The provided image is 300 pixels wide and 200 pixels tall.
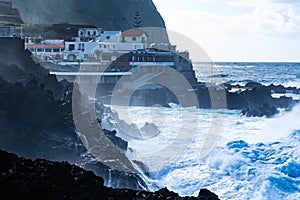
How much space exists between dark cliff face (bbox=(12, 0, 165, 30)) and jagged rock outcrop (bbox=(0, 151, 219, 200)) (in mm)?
60804

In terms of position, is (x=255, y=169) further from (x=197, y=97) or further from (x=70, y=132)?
(x=197, y=97)

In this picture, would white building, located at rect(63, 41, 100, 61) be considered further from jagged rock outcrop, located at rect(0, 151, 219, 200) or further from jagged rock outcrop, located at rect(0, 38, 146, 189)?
jagged rock outcrop, located at rect(0, 151, 219, 200)

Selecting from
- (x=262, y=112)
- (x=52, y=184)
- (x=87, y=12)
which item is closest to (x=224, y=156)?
(x=52, y=184)

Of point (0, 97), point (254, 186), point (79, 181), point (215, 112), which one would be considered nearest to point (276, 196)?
point (254, 186)

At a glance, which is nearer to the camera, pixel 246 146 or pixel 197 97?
pixel 246 146

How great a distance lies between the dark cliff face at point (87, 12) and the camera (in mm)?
68562

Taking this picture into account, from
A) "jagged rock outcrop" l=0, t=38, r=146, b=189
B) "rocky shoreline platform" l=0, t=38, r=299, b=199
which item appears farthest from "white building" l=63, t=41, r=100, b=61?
"jagged rock outcrop" l=0, t=38, r=146, b=189

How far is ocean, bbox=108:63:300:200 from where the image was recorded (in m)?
13.8

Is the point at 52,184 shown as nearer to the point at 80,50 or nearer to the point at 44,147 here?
the point at 44,147

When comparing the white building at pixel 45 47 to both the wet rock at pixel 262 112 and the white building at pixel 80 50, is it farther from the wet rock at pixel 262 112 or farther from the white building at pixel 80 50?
the wet rock at pixel 262 112

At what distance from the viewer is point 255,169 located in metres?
15.3

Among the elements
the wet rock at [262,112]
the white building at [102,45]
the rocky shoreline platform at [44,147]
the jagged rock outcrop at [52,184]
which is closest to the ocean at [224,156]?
the rocky shoreline platform at [44,147]

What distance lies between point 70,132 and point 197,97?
899 inches

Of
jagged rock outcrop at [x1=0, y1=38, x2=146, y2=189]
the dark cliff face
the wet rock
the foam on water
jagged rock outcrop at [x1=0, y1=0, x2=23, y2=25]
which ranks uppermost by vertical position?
the dark cliff face
